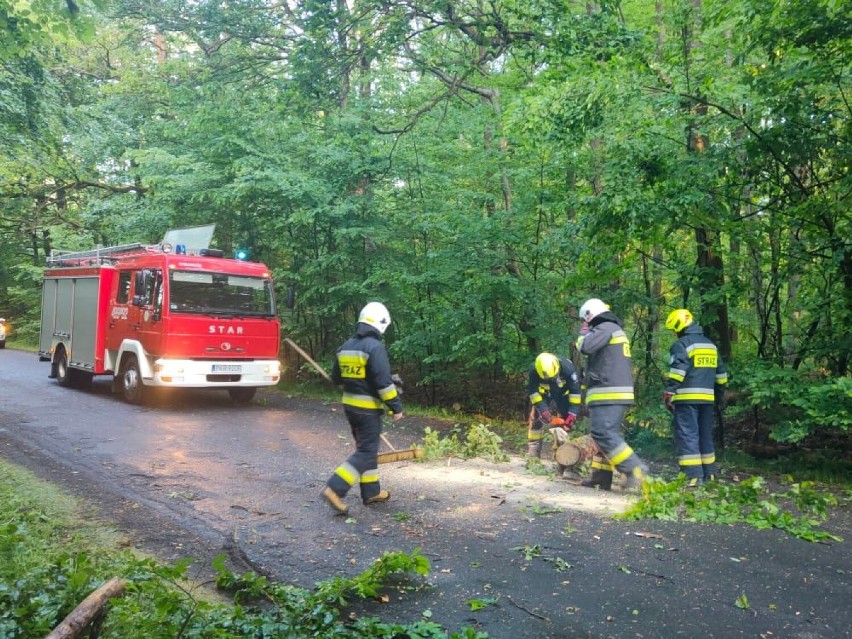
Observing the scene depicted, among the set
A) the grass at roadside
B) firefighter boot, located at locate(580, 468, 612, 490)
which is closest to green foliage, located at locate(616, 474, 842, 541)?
firefighter boot, located at locate(580, 468, 612, 490)

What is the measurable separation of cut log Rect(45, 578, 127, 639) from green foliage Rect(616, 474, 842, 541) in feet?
13.3

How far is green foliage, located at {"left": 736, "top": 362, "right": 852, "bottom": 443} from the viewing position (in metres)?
6.60

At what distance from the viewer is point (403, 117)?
42.3ft

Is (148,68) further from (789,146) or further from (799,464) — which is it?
(799,464)

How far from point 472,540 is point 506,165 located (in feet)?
25.1

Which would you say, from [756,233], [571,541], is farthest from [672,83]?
[571,541]

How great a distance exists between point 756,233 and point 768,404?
1.99 metres

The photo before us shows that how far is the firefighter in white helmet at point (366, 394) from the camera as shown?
234 inches

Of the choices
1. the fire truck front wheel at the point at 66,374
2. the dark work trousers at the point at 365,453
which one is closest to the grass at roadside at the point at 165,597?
the dark work trousers at the point at 365,453

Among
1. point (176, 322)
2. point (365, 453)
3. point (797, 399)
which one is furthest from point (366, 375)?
point (176, 322)

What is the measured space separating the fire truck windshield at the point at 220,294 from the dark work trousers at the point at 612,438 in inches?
285

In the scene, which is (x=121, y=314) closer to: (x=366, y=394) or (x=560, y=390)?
(x=366, y=394)

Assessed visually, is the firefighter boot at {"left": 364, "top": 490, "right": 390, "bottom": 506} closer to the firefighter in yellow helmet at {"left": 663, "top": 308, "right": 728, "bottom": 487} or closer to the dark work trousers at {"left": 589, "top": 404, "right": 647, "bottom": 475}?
the dark work trousers at {"left": 589, "top": 404, "right": 647, "bottom": 475}

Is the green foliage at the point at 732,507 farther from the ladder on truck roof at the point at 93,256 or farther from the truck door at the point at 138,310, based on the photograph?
the ladder on truck roof at the point at 93,256
